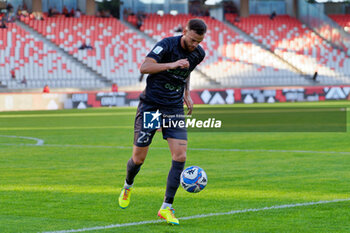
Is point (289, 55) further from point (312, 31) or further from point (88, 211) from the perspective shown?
point (88, 211)

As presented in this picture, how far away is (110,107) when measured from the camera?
43375 millimetres

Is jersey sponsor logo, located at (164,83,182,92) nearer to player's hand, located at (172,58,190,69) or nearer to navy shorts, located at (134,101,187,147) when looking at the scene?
navy shorts, located at (134,101,187,147)

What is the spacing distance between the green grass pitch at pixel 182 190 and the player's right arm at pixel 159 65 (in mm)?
1669

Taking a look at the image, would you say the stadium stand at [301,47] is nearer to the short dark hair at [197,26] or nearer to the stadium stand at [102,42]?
the stadium stand at [102,42]

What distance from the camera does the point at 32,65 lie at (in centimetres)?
4819

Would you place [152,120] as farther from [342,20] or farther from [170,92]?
[342,20]

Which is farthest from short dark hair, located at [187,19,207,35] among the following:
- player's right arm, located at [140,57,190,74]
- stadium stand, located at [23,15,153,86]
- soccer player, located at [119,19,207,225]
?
stadium stand, located at [23,15,153,86]

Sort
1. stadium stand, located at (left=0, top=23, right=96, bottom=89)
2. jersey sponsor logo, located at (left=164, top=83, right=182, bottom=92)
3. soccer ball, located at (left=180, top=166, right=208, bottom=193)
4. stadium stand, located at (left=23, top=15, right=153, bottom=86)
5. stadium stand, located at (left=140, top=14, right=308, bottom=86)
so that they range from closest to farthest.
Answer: jersey sponsor logo, located at (left=164, top=83, right=182, bottom=92) < soccer ball, located at (left=180, top=166, right=208, bottom=193) < stadium stand, located at (left=0, top=23, right=96, bottom=89) < stadium stand, located at (left=23, top=15, right=153, bottom=86) < stadium stand, located at (left=140, top=14, right=308, bottom=86)

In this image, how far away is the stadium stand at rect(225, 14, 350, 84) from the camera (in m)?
58.0

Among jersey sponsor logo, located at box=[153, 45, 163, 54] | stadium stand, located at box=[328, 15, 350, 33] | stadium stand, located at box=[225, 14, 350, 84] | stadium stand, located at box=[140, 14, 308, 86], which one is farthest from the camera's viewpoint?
stadium stand, located at box=[328, 15, 350, 33]

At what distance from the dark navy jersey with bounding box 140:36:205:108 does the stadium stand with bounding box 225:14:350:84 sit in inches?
1963

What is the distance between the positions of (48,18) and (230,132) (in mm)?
34544

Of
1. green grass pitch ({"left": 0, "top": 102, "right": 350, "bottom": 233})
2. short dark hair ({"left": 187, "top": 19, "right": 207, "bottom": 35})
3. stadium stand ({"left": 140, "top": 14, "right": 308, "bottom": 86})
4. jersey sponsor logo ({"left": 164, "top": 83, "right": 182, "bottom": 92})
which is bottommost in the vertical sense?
stadium stand ({"left": 140, "top": 14, "right": 308, "bottom": 86})

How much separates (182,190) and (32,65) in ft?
129
